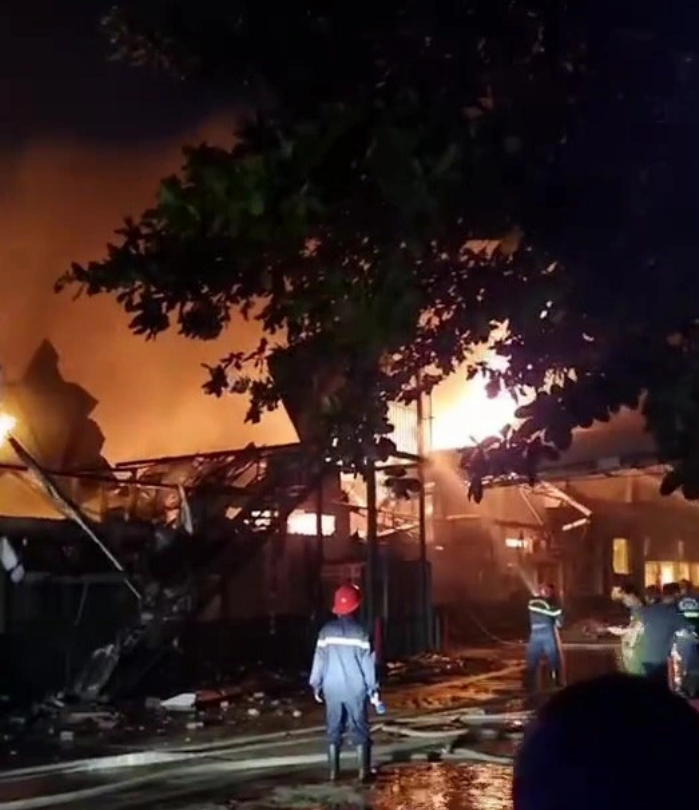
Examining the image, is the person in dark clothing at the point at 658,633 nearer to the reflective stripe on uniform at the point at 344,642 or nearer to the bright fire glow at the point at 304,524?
the reflective stripe on uniform at the point at 344,642

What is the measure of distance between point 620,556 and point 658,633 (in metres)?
33.3

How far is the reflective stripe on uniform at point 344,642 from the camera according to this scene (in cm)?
1096

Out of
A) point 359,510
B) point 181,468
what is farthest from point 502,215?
point 359,510

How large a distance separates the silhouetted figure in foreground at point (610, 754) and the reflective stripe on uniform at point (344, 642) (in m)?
9.39

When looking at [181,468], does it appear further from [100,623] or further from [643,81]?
[643,81]

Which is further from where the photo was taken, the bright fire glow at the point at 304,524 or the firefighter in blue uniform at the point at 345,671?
the bright fire glow at the point at 304,524

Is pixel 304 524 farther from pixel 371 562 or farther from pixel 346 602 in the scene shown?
pixel 346 602

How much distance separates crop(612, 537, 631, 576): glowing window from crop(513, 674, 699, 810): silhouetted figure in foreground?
41.0 meters

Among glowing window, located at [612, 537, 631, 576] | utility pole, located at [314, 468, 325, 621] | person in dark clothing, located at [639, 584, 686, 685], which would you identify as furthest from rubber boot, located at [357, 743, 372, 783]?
glowing window, located at [612, 537, 631, 576]

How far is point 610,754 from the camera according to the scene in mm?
1598

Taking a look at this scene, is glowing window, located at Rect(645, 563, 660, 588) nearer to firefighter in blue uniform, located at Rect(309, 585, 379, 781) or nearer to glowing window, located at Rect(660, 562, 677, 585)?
glowing window, located at Rect(660, 562, 677, 585)

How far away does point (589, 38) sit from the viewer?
4.23 metres

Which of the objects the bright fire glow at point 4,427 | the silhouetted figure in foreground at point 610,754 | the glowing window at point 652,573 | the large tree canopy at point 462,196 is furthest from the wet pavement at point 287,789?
the glowing window at point 652,573

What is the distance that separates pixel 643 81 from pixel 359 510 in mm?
23381
